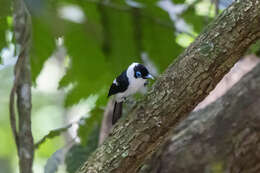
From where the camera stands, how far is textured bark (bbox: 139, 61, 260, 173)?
303 centimetres

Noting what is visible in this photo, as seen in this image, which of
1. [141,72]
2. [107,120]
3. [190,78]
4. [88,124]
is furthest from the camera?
[107,120]

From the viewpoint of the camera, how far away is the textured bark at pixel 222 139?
3029 millimetres

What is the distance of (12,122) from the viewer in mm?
2461

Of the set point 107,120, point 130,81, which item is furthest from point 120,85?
point 107,120

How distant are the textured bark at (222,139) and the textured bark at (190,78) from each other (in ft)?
2.75

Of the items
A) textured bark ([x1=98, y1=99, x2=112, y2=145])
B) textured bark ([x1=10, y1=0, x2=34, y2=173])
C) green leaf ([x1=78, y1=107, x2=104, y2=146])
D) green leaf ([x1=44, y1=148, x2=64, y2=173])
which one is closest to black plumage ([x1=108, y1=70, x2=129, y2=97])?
textured bark ([x1=10, y1=0, x2=34, y2=173])

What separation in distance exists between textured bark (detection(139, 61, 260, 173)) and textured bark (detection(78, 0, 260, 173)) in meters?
0.84

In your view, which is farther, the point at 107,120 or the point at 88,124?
the point at 107,120

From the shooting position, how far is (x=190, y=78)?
89.6 inches

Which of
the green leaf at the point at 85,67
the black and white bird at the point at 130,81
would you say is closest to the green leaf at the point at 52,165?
the green leaf at the point at 85,67

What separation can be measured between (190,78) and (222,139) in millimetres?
963

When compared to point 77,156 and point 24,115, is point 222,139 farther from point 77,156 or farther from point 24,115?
point 24,115

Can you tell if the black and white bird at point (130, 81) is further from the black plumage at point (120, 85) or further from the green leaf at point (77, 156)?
the green leaf at point (77, 156)

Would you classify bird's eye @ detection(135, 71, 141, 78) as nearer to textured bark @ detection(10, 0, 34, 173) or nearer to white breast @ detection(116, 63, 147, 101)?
white breast @ detection(116, 63, 147, 101)
